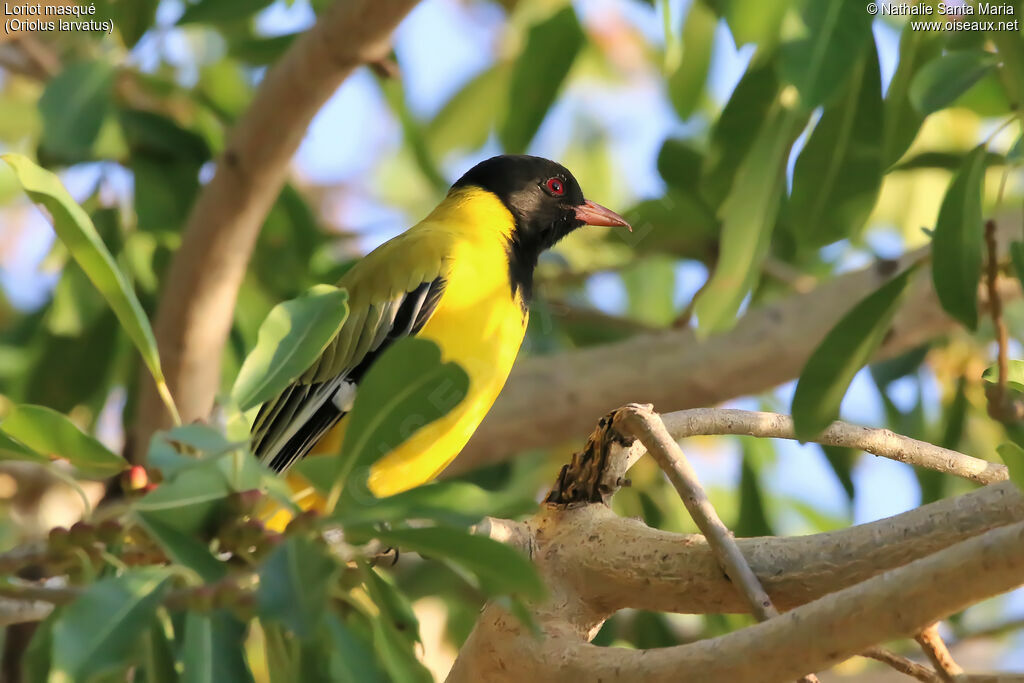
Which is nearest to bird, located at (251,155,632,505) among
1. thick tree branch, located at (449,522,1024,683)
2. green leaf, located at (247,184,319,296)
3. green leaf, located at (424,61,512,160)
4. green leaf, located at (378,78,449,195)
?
green leaf, located at (378,78,449,195)

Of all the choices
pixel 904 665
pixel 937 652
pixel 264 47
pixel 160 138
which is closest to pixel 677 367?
pixel 264 47

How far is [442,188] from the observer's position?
4.23m

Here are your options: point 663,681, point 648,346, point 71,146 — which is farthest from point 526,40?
point 663,681

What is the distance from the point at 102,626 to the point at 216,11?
8.09 ft

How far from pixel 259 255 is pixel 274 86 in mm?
1199

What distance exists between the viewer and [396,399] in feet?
5.15

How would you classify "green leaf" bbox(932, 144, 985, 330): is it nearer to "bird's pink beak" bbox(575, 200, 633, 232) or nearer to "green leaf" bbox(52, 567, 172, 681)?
"bird's pink beak" bbox(575, 200, 633, 232)

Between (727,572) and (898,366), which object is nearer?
(727,572)

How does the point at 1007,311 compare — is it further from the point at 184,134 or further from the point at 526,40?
the point at 184,134

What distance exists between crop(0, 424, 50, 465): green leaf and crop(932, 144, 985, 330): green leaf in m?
1.83

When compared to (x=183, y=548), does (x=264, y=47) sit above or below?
above

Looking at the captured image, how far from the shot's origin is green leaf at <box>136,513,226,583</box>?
1416 millimetres

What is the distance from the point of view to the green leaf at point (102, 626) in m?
1.23

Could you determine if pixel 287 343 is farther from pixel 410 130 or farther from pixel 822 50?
pixel 410 130
